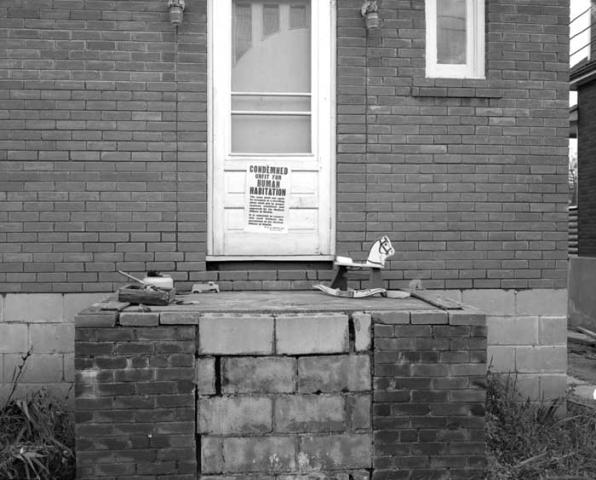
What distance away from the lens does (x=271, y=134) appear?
505 cm

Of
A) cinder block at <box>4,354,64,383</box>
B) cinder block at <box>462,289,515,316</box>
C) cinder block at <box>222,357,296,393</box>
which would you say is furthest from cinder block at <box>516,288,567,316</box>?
cinder block at <box>4,354,64,383</box>

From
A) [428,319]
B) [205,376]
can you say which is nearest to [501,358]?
[428,319]

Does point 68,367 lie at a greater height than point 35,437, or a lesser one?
greater

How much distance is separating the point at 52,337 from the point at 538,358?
4075mm

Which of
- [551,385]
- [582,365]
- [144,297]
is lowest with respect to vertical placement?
[582,365]

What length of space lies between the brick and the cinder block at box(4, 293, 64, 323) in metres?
1.35

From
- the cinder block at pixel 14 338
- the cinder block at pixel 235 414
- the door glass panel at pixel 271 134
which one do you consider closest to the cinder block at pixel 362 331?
the cinder block at pixel 235 414

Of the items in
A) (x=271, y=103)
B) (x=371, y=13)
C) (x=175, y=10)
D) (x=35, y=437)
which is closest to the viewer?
(x=35, y=437)

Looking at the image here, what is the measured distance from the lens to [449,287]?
4.97m

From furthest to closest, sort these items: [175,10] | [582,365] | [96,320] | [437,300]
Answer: [582,365]
[175,10]
[437,300]
[96,320]

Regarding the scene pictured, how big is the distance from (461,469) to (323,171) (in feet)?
8.37

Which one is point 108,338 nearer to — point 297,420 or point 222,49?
point 297,420

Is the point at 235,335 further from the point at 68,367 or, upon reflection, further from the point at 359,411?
the point at 68,367

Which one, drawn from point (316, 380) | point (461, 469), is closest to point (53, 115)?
point (316, 380)
